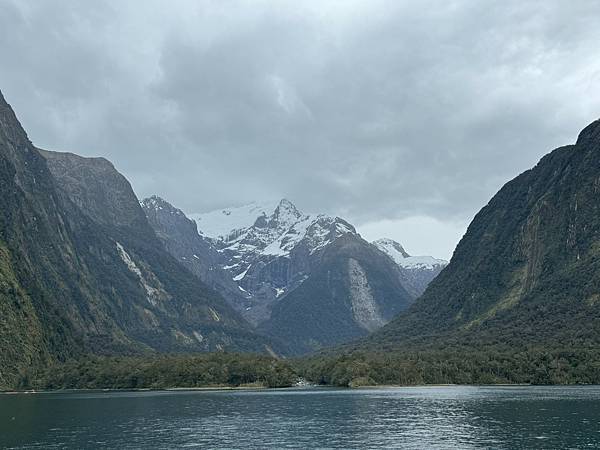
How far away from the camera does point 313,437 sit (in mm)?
159125

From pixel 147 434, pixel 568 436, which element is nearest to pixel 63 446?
pixel 147 434

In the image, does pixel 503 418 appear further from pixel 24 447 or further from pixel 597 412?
pixel 24 447

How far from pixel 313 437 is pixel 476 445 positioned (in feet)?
117

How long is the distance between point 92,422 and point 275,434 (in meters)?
57.8

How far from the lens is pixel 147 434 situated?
168 metres

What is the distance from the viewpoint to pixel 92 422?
642 feet

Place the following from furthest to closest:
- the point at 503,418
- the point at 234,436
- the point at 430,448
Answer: the point at 503,418 < the point at 234,436 < the point at 430,448

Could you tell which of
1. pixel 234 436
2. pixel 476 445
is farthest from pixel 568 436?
pixel 234 436

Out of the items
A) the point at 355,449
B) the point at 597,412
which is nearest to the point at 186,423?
the point at 355,449

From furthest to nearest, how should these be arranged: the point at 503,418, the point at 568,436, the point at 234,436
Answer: the point at 503,418, the point at 234,436, the point at 568,436

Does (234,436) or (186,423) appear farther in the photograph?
A: (186,423)

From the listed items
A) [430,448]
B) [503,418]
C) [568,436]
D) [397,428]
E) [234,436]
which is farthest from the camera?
[503,418]

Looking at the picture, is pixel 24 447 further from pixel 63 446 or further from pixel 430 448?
pixel 430 448

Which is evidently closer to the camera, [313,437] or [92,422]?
[313,437]
